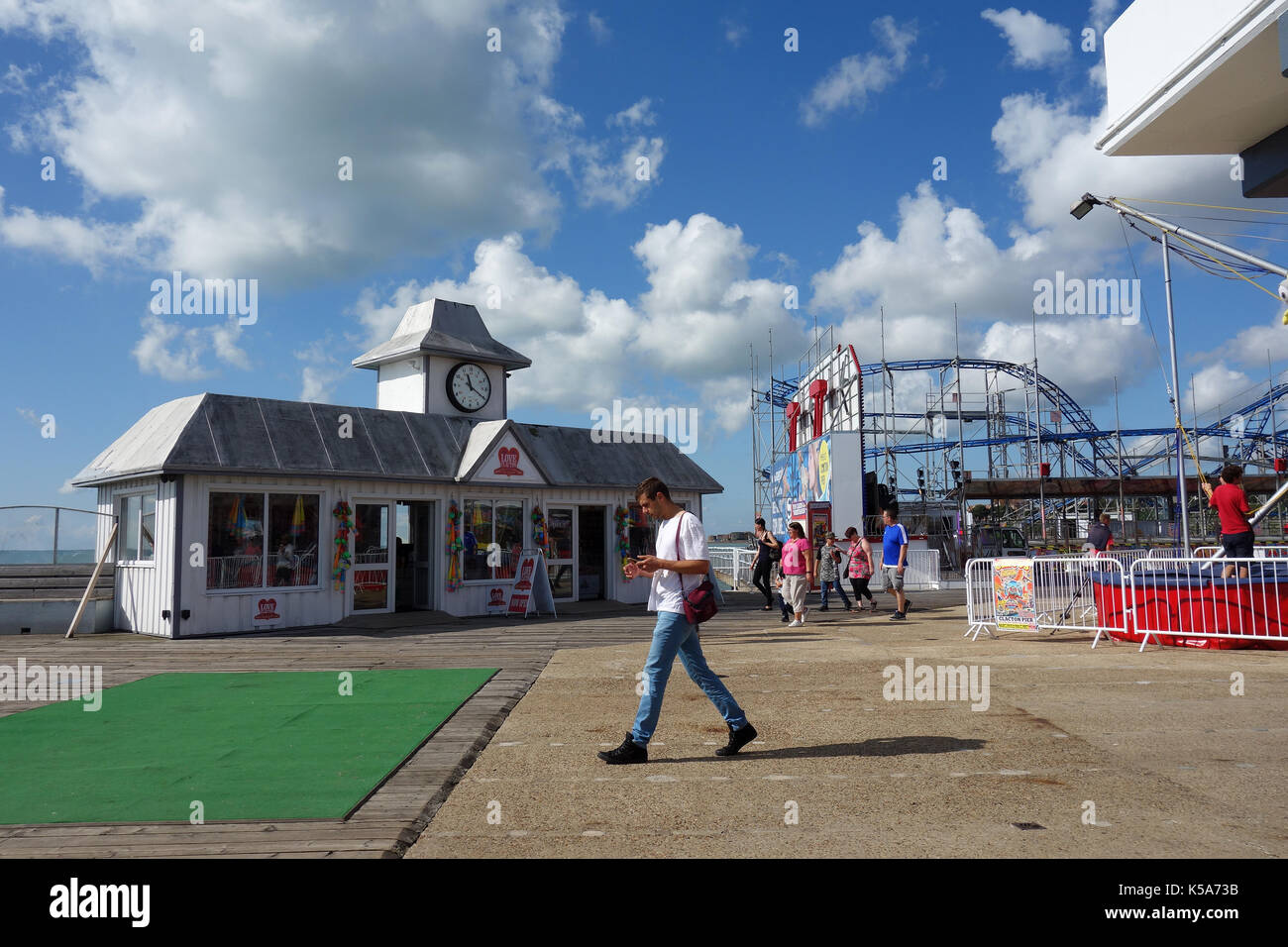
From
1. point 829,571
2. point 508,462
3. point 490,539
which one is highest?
point 508,462

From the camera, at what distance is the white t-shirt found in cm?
554

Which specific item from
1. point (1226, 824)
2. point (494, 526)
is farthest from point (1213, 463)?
point (1226, 824)

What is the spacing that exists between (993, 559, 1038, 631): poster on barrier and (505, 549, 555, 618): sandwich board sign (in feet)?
27.5

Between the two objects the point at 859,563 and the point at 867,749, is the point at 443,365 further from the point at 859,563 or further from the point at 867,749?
the point at 867,749

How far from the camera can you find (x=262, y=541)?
14.9 m

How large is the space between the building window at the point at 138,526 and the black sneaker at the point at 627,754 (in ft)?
40.0

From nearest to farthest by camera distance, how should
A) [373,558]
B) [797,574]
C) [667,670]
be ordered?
[667,670]
[797,574]
[373,558]

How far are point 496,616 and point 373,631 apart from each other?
10.6 ft

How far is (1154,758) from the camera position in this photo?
520 cm

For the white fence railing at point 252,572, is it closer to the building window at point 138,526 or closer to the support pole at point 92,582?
the building window at point 138,526

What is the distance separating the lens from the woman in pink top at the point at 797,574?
1404 cm

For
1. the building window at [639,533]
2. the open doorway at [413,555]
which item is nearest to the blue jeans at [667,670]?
the open doorway at [413,555]

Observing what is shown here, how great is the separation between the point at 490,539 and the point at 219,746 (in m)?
11.6

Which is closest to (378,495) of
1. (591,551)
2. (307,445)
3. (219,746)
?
(307,445)
